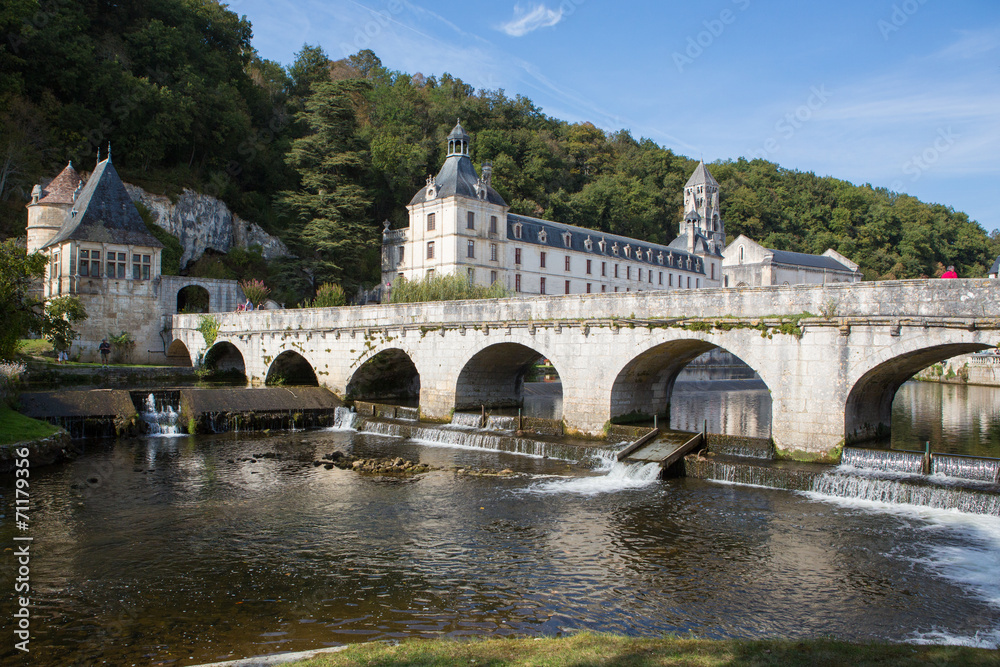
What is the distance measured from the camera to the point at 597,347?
23266mm

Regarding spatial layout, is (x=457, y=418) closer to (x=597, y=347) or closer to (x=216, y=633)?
(x=597, y=347)

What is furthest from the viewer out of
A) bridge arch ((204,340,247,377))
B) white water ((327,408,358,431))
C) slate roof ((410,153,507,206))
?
slate roof ((410,153,507,206))

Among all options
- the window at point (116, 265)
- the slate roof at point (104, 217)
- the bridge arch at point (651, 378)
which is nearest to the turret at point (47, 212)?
the slate roof at point (104, 217)

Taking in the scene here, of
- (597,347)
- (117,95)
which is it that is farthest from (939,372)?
(117,95)

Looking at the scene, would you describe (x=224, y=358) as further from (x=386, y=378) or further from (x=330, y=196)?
(x=330, y=196)

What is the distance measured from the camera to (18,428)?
19.9 metres

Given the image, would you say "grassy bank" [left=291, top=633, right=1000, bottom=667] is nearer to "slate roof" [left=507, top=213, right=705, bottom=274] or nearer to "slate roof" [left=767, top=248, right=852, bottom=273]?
"slate roof" [left=507, top=213, right=705, bottom=274]

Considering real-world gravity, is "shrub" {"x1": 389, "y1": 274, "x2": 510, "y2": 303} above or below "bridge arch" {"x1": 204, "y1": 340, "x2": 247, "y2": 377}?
above

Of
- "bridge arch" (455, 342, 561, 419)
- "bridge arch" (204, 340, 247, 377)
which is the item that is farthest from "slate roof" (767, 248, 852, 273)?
"bridge arch" (204, 340, 247, 377)

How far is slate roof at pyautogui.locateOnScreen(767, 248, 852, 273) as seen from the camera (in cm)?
8425

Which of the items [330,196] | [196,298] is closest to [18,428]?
[196,298]

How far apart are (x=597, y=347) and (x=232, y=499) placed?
12.3 m

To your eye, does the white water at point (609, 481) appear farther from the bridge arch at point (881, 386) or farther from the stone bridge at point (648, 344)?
the bridge arch at point (881, 386)

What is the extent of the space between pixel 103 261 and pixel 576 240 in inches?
1724
